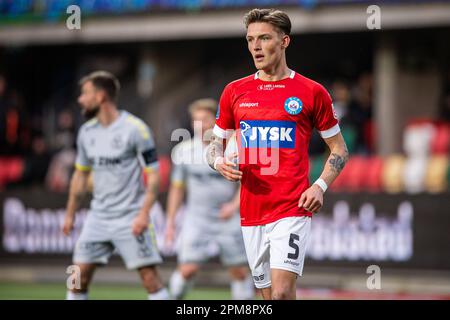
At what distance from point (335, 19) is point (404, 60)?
1971 millimetres

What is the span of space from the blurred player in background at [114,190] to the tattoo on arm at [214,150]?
1731 millimetres

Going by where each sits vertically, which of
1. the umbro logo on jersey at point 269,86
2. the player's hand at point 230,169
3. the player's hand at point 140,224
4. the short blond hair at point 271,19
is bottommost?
the player's hand at point 140,224

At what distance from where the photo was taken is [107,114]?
33.7 ft

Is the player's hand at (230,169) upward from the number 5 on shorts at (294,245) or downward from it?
upward

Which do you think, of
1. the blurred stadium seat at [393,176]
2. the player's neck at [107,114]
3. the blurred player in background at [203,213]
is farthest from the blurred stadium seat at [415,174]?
the player's neck at [107,114]

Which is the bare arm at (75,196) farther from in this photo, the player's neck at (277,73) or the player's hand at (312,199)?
the player's hand at (312,199)

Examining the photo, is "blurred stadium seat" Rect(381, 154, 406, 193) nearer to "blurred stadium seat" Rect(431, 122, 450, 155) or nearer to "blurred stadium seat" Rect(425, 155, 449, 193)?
→ "blurred stadium seat" Rect(425, 155, 449, 193)

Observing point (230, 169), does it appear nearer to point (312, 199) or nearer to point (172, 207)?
point (312, 199)

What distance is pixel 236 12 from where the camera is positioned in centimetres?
1969

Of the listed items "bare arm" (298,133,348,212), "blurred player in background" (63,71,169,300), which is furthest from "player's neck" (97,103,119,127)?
"bare arm" (298,133,348,212)

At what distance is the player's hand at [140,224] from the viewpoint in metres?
9.93

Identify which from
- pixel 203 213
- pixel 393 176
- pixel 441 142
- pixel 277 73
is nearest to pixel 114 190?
pixel 277 73
